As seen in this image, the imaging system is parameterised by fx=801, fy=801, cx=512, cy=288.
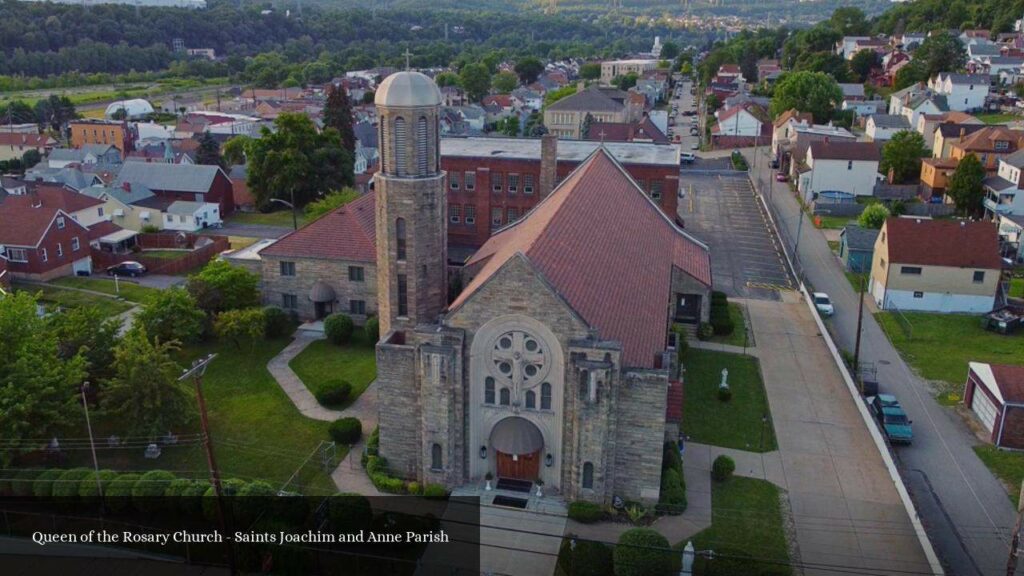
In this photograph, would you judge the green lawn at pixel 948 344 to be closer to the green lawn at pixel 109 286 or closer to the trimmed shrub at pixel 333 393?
the trimmed shrub at pixel 333 393

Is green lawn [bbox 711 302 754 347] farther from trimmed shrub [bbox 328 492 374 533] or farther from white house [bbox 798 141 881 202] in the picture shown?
white house [bbox 798 141 881 202]

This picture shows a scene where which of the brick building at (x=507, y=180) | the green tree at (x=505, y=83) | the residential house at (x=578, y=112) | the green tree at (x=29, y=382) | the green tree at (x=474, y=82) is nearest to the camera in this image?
the green tree at (x=29, y=382)

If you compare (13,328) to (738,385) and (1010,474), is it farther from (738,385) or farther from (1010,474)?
(1010,474)

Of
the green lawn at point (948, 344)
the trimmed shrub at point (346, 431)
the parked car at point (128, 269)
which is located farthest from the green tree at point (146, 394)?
the green lawn at point (948, 344)

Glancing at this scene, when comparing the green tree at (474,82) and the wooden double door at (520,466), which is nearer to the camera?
the wooden double door at (520,466)

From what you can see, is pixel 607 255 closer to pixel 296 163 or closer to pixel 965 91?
pixel 296 163

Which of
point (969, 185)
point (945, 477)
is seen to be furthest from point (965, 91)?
point (945, 477)
